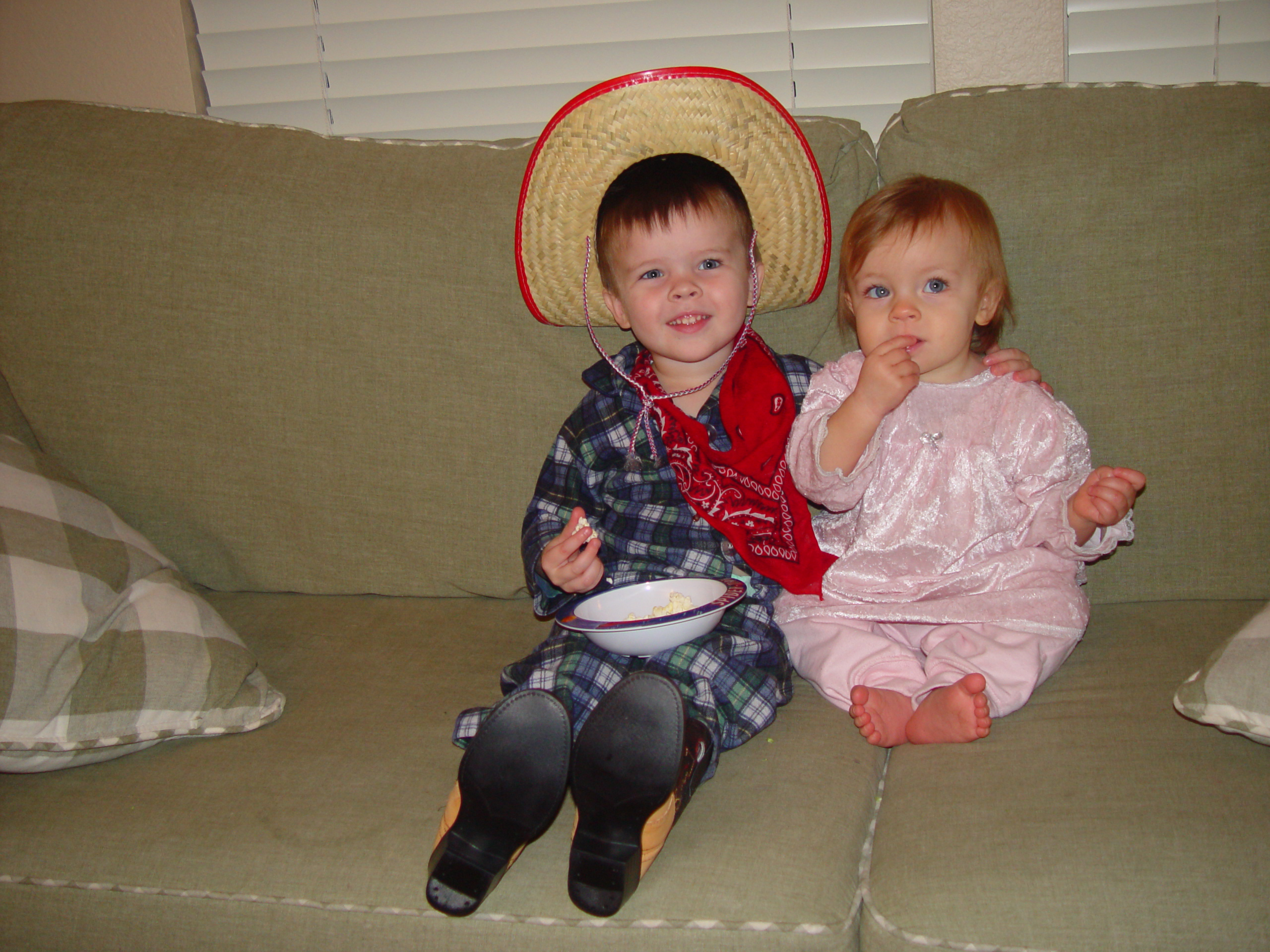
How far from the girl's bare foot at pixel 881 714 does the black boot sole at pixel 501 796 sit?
0.42 m

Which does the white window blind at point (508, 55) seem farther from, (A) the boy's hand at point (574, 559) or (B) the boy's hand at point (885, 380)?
(A) the boy's hand at point (574, 559)

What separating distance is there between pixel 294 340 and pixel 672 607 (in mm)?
835

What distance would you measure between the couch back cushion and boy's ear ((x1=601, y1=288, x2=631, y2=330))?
0.09 m

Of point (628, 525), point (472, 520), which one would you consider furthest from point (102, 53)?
point (628, 525)

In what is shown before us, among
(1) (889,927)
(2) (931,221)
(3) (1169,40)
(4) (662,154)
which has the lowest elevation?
(1) (889,927)

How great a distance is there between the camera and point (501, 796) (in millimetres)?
1097

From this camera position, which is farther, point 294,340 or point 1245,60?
point 1245,60

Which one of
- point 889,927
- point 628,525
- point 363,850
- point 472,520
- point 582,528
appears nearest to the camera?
point 889,927

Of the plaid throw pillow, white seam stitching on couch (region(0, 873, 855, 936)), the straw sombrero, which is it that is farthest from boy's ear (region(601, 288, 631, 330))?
white seam stitching on couch (region(0, 873, 855, 936))

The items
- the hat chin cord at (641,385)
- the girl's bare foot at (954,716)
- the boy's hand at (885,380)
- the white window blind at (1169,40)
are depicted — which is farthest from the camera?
the white window blind at (1169,40)

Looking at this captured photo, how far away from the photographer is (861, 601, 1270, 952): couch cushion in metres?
0.96

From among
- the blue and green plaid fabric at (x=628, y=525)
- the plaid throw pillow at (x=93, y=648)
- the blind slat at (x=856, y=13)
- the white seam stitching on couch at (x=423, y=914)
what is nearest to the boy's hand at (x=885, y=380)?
the blue and green plaid fabric at (x=628, y=525)

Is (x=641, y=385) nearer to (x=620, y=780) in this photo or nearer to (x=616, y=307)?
(x=616, y=307)

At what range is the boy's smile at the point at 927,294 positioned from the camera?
4.63 ft
